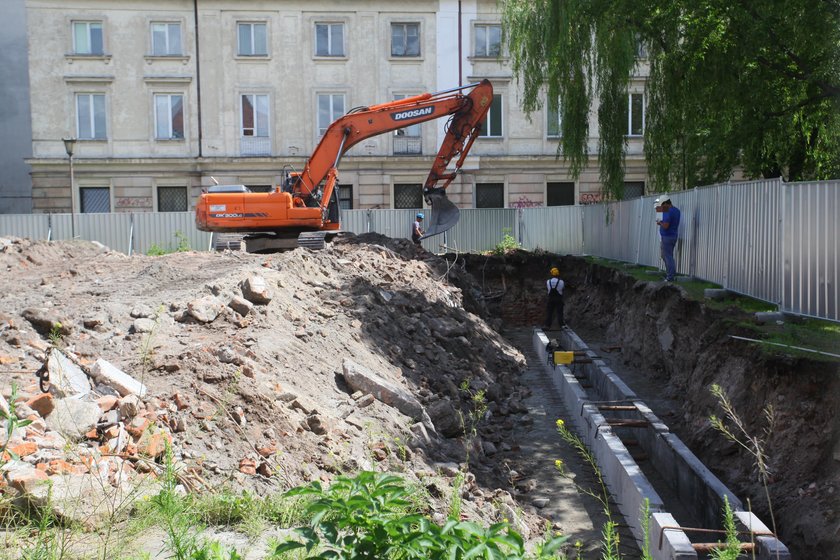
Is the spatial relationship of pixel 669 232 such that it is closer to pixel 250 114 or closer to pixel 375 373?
pixel 375 373

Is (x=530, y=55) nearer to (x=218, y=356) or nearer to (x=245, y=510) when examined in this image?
(x=218, y=356)

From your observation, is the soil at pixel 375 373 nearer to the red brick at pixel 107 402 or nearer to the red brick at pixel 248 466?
the red brick at pixel 248 466

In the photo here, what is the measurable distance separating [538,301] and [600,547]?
1562cm

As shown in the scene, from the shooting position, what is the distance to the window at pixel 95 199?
1177 inches

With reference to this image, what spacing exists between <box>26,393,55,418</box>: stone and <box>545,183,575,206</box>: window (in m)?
26.6

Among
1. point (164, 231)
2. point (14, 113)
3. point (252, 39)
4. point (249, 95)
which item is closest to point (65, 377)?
point (164, 231)

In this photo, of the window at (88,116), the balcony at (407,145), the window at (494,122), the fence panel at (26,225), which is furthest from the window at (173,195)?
the window at (494,122)

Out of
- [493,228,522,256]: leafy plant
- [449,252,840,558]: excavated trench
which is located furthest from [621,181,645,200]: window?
[449,252,840,558]: excavated trench

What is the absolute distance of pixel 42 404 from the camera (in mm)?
5863

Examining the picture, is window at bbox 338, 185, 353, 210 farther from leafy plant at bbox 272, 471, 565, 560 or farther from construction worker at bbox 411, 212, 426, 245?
leafy plant at bbox 272, 471, 565, 560

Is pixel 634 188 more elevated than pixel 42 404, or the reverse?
pixel 634 188

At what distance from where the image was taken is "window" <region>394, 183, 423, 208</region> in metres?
30.7

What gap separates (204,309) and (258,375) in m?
1.73

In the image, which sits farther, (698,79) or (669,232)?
(669,232)
